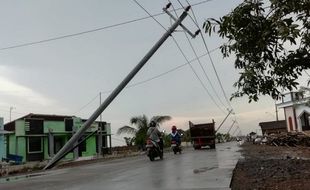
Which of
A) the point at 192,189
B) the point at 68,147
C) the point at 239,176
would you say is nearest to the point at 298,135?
the point at 68,147

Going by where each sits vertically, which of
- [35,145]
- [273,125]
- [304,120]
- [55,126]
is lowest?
[35,145]

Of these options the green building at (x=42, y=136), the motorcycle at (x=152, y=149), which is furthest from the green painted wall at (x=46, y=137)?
the motorcycle at (x=152, y=149)

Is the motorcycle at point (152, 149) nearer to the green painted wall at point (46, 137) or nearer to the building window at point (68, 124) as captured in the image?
the green painted wall at point (46, 137)

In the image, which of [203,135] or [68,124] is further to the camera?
[68,124]

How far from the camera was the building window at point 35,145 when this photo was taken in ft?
149

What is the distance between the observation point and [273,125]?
103 meters

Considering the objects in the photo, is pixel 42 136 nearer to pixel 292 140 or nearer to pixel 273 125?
pixel 292 140

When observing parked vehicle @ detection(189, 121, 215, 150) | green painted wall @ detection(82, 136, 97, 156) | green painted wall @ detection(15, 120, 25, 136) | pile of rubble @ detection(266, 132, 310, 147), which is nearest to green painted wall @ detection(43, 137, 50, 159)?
green painted wall @ detection(15, 120, 25, 136)

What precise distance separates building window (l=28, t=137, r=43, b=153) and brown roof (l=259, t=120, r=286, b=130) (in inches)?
2349

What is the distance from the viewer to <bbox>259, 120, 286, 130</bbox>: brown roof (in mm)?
98062

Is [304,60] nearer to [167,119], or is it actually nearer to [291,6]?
[291,6]

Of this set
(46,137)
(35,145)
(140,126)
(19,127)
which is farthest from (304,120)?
(19,127)

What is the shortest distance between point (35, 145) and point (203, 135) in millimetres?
15274

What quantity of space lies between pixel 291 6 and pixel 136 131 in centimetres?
5080
